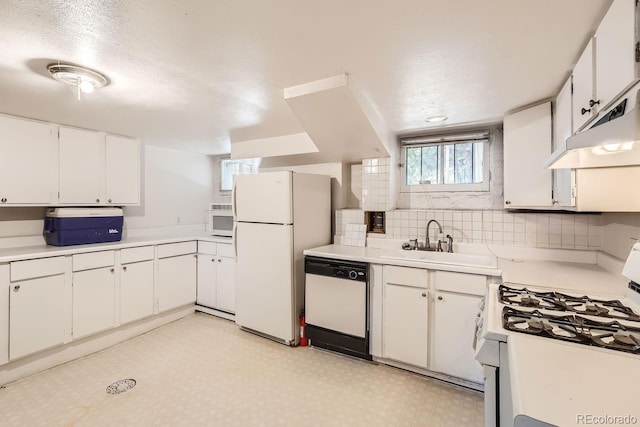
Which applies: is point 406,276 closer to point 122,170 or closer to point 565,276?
point 565,276

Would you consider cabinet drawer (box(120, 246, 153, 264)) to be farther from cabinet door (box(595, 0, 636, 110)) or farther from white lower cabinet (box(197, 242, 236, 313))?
cabinet door (box(595, 0, 636, 110))

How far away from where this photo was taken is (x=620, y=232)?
187 centimetres

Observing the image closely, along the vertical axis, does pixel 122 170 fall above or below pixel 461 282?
above

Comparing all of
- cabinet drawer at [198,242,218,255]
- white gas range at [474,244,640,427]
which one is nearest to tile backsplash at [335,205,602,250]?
white gas range at [474,244,640,427]

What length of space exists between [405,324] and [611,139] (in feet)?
6.09

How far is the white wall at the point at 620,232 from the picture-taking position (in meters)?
1.69

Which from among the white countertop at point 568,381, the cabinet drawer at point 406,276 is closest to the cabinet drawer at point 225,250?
the cabinet drawer at point 406,276

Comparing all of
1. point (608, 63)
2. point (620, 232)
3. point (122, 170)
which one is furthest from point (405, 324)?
point (122, 170)

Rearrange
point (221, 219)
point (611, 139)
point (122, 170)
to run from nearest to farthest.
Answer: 1. point (611, 139)
2. point (122, 170)
3. point (221, 219)

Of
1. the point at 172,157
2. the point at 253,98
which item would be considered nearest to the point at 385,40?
the point at 253,98

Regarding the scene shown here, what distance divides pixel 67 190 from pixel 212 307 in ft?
6.36

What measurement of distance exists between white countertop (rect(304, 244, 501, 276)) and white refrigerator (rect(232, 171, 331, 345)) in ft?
0.82

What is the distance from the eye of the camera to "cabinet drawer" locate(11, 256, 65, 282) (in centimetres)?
231

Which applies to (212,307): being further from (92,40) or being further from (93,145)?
(92,40)
